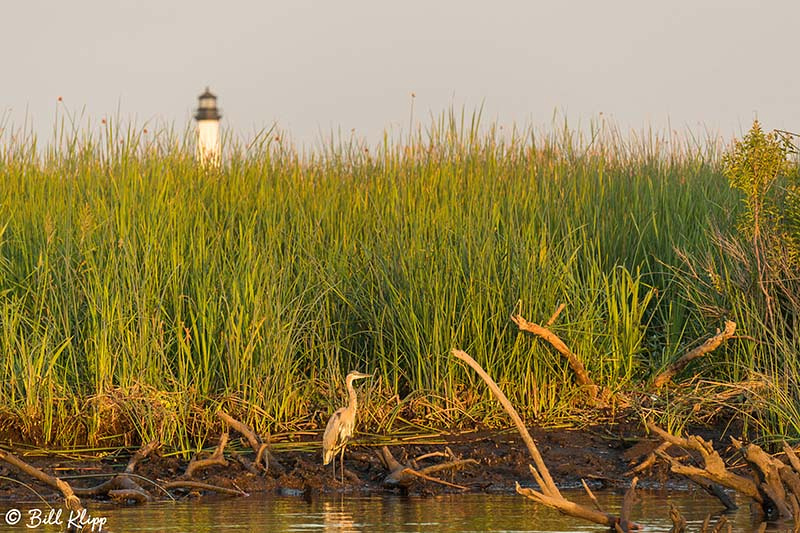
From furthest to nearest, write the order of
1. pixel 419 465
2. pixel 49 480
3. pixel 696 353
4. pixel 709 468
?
pixel 696 353, pixel 419 465, pixel 49 480, pixel 709 468

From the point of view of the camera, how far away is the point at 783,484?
23.1 ft

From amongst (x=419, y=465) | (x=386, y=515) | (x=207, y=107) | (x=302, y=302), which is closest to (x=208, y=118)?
Answer: (x=207, y=107)

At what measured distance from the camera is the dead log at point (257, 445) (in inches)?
317

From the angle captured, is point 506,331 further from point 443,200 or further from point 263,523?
point 263,523

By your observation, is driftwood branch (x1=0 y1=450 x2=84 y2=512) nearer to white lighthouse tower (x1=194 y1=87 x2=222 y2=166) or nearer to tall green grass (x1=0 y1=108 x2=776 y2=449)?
tall green grass (x1=0 y1=108 x2=776 y2=449)

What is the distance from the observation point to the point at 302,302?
31.6ft

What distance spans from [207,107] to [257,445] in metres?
12.6

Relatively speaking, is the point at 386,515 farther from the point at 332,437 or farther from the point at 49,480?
the point at 49,480

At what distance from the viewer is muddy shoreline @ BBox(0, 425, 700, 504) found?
7.94m

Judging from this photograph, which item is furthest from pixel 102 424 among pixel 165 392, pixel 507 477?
pixel 507 477

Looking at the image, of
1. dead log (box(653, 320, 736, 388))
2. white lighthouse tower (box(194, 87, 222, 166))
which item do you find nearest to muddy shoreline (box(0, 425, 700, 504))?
dead log (box(653, 320, 736, 388))

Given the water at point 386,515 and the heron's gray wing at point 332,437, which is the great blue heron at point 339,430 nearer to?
the heron's gray wing at point 332,437

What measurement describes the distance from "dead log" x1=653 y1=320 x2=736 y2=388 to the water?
138 cm

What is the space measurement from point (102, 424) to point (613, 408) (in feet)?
11.4
